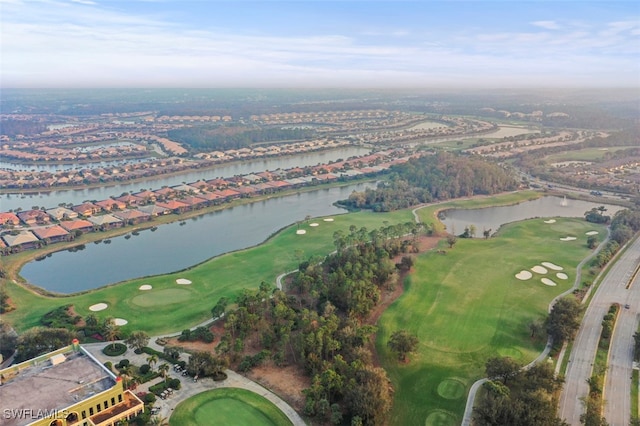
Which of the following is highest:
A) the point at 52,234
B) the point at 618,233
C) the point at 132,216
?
the point at 618,233

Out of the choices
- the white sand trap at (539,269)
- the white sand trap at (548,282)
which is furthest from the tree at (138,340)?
the white sand trap at (539,269)

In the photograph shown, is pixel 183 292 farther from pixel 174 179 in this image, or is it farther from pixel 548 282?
pixel 174 179

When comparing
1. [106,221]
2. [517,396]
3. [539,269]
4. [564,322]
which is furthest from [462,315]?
[106,221]

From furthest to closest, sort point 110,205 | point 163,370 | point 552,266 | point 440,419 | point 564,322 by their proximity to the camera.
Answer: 1. point 110,205
2. point 552,266
3. point 564,322
4. point 163,370
5. point 440,419

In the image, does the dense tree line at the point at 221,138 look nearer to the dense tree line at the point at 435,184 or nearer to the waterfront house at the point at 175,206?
the waterfront house at the point at 175,206

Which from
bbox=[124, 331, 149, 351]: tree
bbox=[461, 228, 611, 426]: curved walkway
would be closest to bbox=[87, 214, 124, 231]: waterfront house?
bbox=[124, 331, 149, 351]: tree

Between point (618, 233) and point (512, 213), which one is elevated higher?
point (618, 233)

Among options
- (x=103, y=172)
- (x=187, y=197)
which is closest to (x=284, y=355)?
(x=187, y=197)
